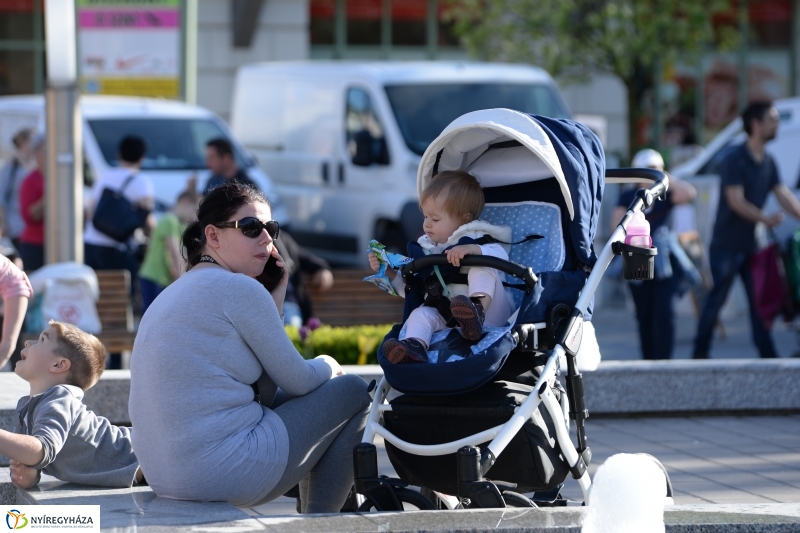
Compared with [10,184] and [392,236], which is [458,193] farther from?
[392,236]

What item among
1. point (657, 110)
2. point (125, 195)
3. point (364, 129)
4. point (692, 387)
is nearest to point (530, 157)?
point (692, 387)

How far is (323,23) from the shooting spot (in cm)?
2300

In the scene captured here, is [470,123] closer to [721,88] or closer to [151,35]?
[151,35]

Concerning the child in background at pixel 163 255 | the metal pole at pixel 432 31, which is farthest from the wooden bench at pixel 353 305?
the metal pole at pixel 432 31

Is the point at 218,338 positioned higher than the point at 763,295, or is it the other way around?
the point at 218,338

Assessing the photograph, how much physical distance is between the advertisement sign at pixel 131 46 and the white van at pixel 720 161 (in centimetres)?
557

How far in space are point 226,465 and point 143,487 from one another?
0.66 metres

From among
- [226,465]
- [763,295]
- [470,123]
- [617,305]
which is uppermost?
[470,123]

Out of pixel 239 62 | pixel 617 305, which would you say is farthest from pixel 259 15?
pixel 617 305

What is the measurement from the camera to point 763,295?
32.6ft

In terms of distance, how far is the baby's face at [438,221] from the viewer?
512cm

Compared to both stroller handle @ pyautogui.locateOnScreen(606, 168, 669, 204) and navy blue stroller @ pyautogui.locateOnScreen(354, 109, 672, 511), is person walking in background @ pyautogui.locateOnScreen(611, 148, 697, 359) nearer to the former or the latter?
stroller handle @ pyautogui.locateOnScreen(606, 168, 669, 204)

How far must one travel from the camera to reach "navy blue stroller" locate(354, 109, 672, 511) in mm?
4488

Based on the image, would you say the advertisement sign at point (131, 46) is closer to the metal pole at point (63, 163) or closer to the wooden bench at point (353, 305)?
the metal pole at point (63, 163)
